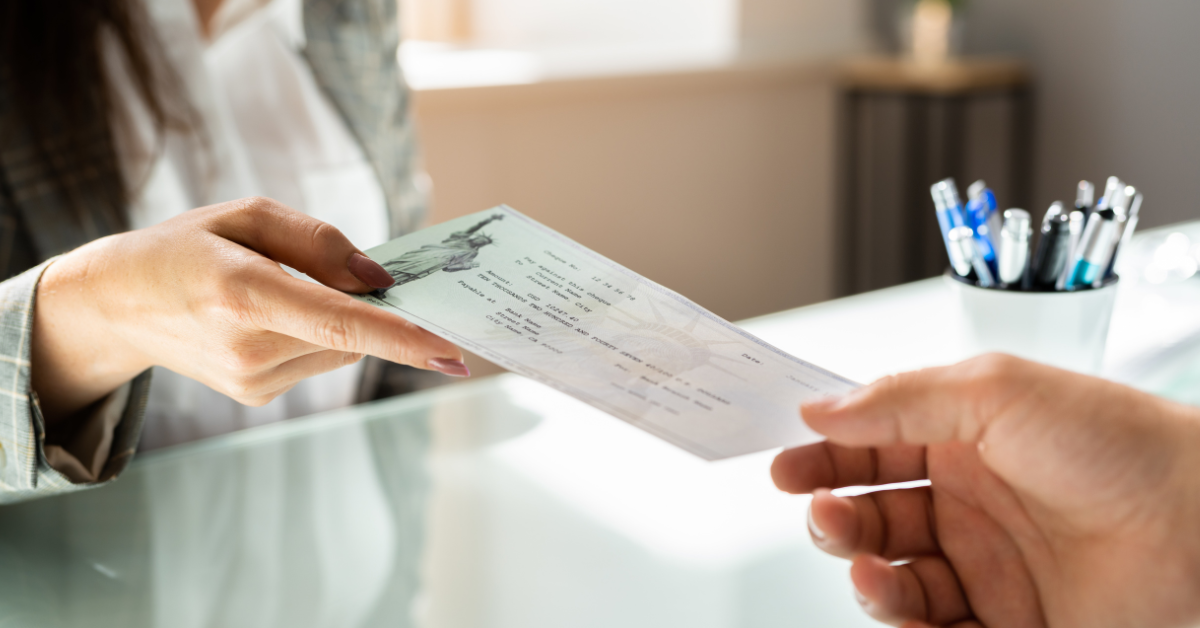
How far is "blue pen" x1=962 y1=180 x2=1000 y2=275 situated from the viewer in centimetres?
65

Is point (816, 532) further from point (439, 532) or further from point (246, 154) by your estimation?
point (246, 154)

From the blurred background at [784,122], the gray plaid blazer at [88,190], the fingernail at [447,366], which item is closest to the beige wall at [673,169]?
the blurred background at [784,122]

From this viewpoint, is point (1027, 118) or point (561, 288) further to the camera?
point (1027, 118)

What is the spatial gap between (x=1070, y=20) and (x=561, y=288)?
2.12 meters

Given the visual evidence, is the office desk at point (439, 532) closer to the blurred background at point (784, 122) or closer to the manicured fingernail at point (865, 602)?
the manicured fingernail at point (865, 602)

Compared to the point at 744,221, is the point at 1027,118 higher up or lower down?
higher up

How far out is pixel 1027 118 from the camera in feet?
7.36

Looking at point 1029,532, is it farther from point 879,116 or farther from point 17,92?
point 879,116

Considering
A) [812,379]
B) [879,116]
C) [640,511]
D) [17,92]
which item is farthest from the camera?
[879,116]

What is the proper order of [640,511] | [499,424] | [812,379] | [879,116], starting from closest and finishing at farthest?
[812,379]
[640,511]
[499,424]
[879,116]

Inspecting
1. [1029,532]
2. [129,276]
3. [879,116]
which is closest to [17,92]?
[129,276]

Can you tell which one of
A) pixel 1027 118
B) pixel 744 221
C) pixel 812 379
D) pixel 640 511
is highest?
pixel 812 379

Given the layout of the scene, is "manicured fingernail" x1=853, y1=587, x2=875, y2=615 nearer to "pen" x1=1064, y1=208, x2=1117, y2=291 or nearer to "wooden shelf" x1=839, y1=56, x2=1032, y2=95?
"pen" x1=1064, y1=208, x2=1117, y2=291

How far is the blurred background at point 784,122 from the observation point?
6.38ft
